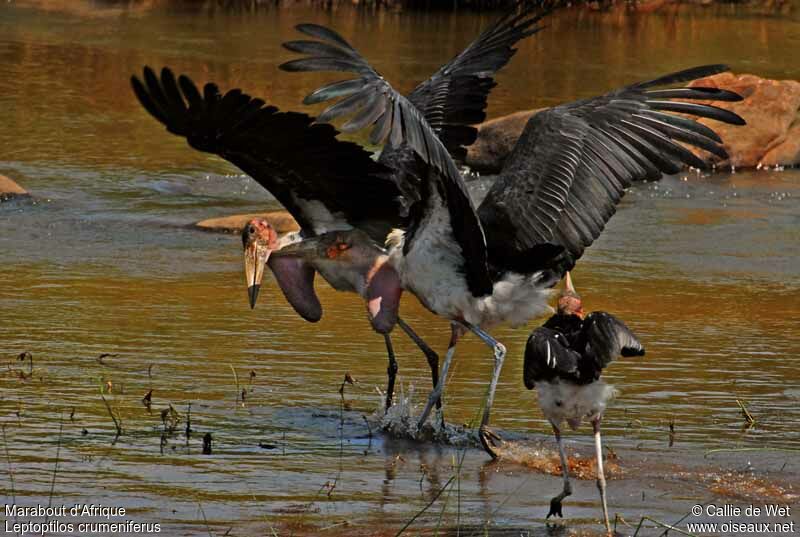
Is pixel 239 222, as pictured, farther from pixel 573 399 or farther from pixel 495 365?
pixel 573 399

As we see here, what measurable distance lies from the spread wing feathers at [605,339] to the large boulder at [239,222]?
18.4 feet

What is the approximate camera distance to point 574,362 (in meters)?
5.31

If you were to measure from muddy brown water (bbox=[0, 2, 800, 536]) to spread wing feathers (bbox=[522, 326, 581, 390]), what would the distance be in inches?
20.1

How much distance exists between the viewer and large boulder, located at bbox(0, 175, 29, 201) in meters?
11.9

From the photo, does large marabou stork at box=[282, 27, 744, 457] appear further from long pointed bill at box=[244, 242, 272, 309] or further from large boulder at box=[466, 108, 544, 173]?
large boulder at box=[466, 108, 544, 173]

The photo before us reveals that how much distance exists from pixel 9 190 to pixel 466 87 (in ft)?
16.7

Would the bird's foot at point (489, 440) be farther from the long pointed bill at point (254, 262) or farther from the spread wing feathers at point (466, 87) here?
the spread wing feathers at point (466, 87)

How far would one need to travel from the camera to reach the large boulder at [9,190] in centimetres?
1189

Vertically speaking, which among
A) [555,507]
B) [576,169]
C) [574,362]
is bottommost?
[555,507]

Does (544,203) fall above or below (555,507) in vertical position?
above

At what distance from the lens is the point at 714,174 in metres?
14.2

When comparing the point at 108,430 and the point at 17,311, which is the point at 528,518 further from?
the point at 17,311

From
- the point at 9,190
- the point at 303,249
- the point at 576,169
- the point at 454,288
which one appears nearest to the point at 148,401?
the point at 303,249

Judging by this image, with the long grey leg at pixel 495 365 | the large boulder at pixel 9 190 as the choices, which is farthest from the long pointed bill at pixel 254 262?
the large boulder at pixel 9 190
